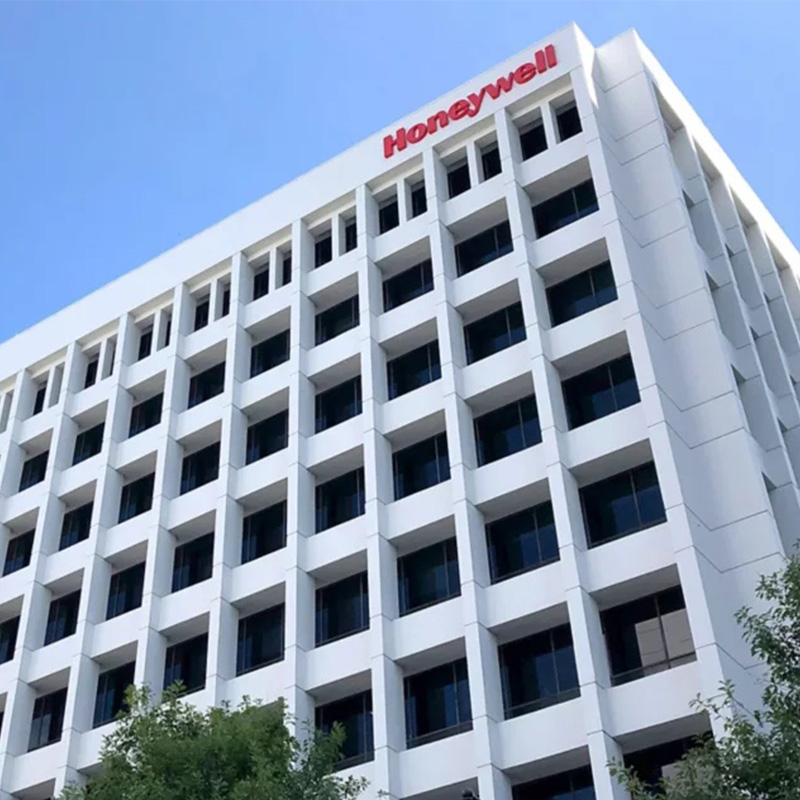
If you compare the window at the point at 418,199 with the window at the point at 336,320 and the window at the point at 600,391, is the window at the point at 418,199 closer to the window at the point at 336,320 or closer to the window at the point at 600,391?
the window at the point at 336,320

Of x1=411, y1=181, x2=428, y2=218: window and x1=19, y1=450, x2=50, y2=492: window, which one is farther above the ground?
x1=411, y1=181, x2=428, y2=218: window

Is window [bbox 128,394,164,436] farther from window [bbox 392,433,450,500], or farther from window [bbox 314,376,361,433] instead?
window [bbox 392,433,450,500]

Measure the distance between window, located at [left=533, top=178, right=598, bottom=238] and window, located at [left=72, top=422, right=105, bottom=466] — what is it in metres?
17.6

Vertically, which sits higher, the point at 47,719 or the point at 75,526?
the point at 75,526

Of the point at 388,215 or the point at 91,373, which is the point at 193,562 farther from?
the point at 388,215

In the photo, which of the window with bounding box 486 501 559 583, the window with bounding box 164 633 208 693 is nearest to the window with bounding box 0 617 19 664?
the window with bounding box 164 633 208 693

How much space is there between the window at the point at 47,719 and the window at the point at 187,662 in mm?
3797

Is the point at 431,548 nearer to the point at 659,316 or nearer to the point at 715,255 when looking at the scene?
the point at 659,316

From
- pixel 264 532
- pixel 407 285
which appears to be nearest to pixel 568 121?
pixel 407 285

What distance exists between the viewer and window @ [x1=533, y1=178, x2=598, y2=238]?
39.1m

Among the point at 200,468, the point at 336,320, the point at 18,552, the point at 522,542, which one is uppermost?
the point at 336,320

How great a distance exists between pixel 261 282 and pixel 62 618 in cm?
1318

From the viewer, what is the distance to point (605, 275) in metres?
37.1

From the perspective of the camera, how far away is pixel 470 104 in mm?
42281
